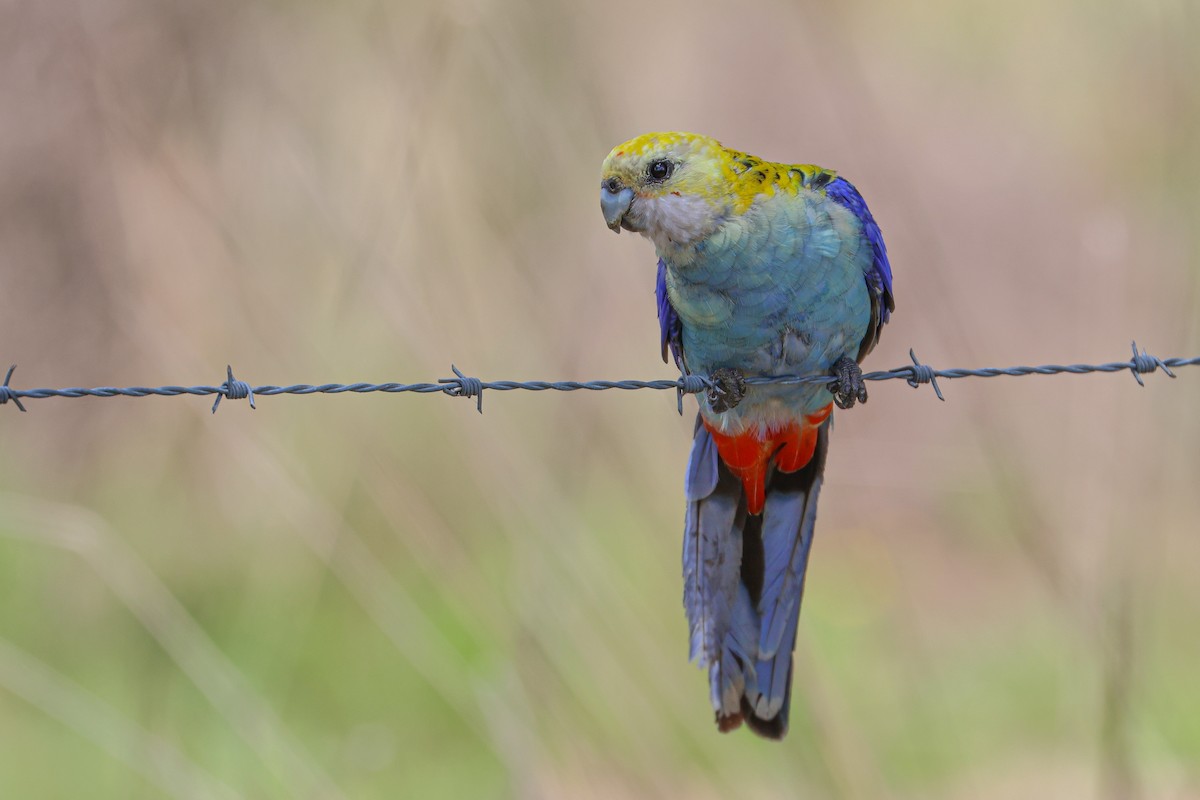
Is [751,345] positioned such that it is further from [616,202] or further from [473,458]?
[473,458]

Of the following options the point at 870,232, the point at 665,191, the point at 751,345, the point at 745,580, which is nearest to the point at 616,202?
the point at 665,191

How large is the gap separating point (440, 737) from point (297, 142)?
3093mm

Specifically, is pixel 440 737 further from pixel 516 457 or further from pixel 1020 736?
pixel 1020 736

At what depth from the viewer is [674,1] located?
713cm

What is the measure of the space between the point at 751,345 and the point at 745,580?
0.82 metres

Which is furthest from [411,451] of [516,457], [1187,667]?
[1187,667]

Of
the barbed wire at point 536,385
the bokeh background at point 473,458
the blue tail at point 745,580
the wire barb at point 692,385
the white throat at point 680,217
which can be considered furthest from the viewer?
the bokeh background at point 473,458

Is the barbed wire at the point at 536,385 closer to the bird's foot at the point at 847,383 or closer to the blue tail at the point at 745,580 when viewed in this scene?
the bird's foot at the point at 847,383

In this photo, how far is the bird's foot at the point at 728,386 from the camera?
3.49 metres

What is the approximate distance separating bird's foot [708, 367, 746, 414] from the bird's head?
453 millimetres

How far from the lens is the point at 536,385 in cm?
296

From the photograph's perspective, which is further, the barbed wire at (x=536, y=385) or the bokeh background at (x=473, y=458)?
the bokeh background at (x=473, y=458)

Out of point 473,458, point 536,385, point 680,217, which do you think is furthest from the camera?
point 473,458

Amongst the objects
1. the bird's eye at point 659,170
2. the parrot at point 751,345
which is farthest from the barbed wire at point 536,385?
the bird's eye at point 659,170
